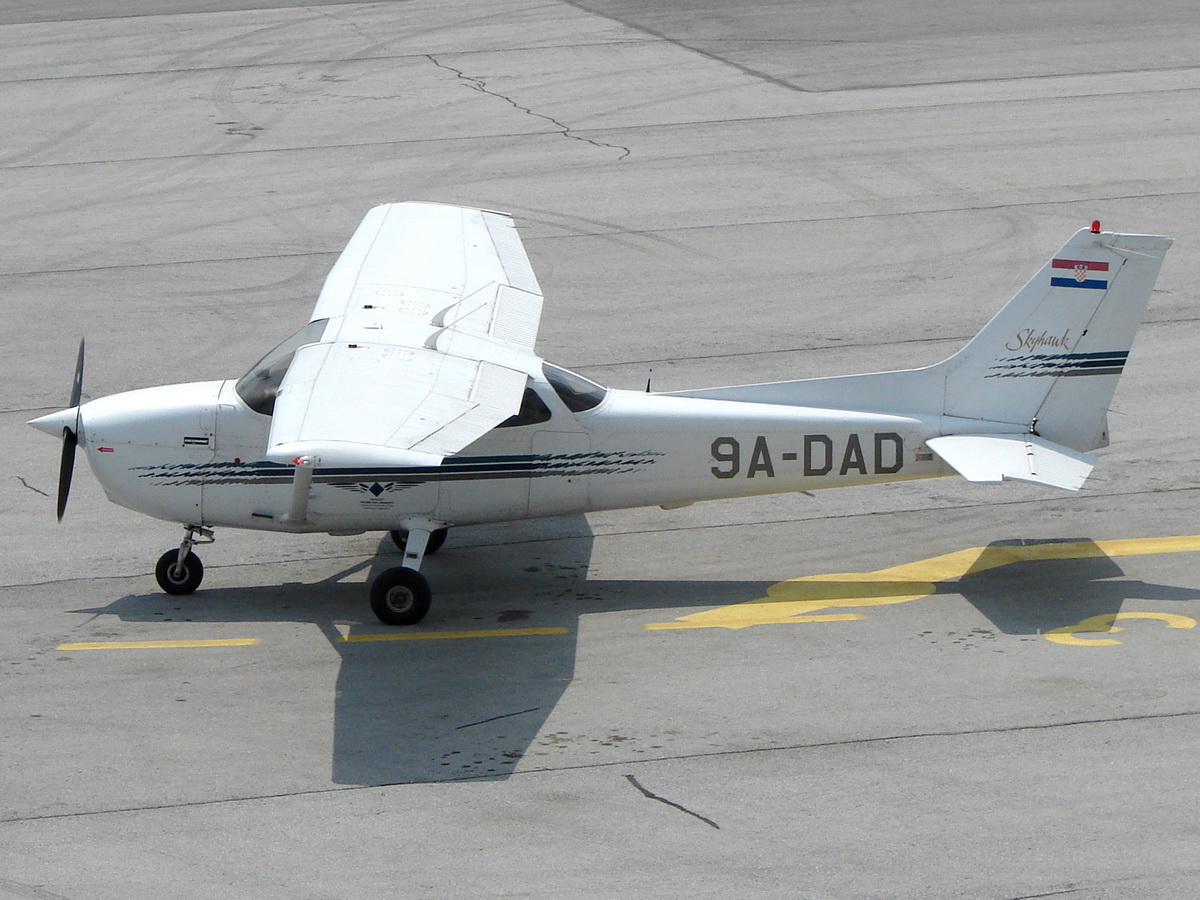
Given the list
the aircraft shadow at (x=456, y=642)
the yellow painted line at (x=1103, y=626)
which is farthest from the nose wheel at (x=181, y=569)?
the yellow painted line at (x=1103, y=626)

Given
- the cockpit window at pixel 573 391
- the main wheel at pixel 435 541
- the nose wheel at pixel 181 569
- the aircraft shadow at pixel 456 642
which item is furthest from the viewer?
the main wheel at pixel 435 541

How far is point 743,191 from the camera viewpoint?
80.2 feet

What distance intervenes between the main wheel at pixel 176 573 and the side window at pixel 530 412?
292cm

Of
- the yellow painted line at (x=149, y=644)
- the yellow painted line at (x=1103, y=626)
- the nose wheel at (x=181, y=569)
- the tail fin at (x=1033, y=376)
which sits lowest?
the yellow painted line at (x=149, y=644)

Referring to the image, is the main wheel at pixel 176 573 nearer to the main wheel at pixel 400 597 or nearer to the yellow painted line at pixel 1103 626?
the main wheel at pixel 400 597

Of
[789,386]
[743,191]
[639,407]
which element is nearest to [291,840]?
[639,407]

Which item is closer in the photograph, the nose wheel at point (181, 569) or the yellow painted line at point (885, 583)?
the yellow painted line at point (885, 583)

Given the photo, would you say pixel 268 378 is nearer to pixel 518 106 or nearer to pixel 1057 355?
pixel 1057 355

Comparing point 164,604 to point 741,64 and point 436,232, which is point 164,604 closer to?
point 436,232

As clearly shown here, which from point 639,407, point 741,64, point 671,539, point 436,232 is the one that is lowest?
point 671,539

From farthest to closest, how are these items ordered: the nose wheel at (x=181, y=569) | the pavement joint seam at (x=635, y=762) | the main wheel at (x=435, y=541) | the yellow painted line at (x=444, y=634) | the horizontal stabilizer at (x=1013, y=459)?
1. the main wheel at (x=435, y=541)
2. the nose wheel at (x=181, y=569)
3. the yellow painted line at (x=444, y=634)
4. the horizontal stabilizer at (x=1013, y=459)
5. the pavement joint seam at (x=635, y=762)

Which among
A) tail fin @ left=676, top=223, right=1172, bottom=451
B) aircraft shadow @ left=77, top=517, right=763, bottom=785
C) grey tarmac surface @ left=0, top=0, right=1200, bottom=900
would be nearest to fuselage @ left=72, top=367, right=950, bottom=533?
tail fin @ left=676, top=223, right=1172, bottom=451

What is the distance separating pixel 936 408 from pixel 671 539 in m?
2.77

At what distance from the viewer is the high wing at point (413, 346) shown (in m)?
10.5
